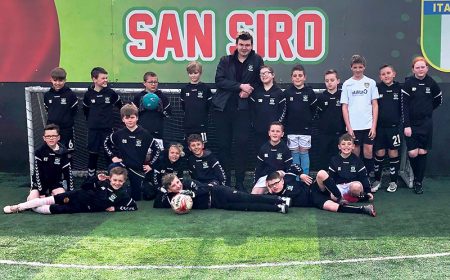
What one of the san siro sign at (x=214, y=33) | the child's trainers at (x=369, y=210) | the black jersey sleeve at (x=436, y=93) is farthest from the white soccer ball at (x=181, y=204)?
the black jersey sleeve at (x=436, y=93)

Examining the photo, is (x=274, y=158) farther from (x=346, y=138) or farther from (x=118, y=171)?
(x=118, y=171)

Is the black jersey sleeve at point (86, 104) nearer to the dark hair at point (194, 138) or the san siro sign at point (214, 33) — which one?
the san siro sign at point (214, 33)

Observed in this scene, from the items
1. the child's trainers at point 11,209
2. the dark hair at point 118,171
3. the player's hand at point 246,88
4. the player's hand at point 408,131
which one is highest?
the player's hand at point 246,88

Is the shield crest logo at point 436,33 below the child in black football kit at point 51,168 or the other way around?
the other way around

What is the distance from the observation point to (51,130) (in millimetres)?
8758

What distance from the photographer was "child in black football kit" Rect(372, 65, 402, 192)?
30.1 feet

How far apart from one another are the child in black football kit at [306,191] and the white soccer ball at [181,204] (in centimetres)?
100

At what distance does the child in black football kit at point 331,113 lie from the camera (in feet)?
30.0

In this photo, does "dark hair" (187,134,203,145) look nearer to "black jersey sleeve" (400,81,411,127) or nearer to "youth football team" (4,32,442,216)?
"youth football team" (4,32,442,216)

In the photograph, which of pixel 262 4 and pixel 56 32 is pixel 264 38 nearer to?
pixel 262 4

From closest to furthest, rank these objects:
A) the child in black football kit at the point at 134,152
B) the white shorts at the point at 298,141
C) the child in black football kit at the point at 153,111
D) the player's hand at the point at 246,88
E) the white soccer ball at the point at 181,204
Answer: the white soccer ball at the point at 181,204 < the player's hand at the point at 246,88 < the child in black football kit at the point at 134,152 < the white shorts at the point at 298,141 < the child in black football kit at the point at 153,111

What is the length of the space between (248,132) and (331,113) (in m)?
1.12

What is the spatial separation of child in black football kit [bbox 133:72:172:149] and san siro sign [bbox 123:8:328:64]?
783mm

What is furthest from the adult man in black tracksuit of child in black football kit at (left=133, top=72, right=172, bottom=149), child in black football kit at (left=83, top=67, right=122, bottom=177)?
child in black football kit at (left=83, top=67, right=122, bottom=177)
